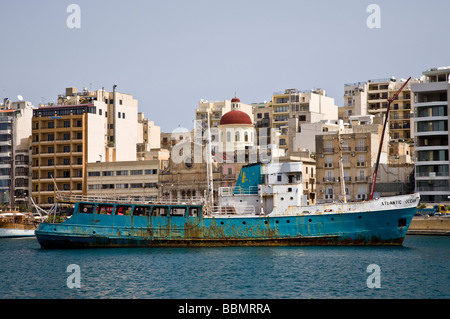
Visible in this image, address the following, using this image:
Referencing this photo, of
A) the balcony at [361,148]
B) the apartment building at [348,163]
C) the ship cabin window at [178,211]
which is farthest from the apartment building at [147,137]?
the ship cabin window at [178,211]

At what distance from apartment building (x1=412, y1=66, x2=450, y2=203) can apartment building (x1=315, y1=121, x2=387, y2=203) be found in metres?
5.55

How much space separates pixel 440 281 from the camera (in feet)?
125

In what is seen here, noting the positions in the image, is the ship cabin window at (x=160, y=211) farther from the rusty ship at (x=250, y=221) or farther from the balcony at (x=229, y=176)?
the balcony at (x=229, y=176)

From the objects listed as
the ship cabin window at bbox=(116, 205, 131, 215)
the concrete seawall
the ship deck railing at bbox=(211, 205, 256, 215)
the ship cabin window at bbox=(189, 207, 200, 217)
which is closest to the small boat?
the ship cabin window at bbox=(116, 205, 131, 215)

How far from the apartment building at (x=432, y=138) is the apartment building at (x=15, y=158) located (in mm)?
54627

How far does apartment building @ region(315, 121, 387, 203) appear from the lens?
84812mm

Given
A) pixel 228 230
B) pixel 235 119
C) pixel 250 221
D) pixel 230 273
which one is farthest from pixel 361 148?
pixel 230 273

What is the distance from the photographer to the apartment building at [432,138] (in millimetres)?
80375

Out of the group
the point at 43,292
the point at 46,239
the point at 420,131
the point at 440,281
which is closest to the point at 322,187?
the point at 420,131

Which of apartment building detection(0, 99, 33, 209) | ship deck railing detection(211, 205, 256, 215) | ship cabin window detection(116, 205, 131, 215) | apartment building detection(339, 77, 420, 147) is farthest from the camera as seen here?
apartment building detection(339, 77, 420, 147)

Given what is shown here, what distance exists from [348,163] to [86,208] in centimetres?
3799

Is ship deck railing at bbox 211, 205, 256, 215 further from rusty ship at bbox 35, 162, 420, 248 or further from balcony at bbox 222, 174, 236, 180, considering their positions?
balcony at bbox 222, 174, 236, 180

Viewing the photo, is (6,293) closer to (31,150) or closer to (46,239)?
(46,239)

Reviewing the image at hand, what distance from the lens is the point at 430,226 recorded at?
71812mm
